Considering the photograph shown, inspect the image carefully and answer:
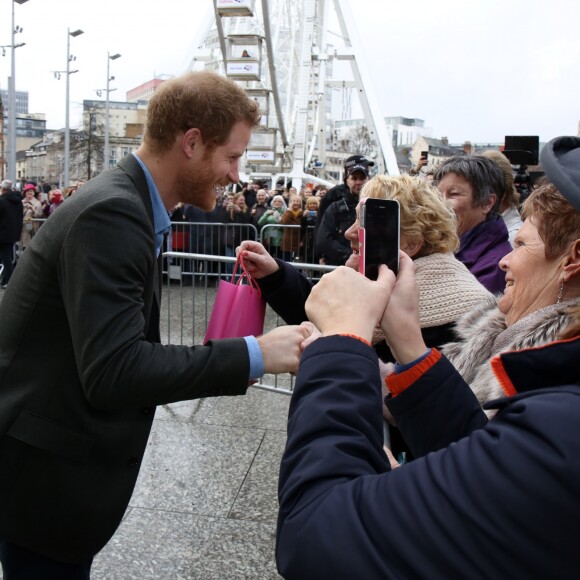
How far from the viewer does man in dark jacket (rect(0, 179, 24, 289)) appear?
10.0 meters

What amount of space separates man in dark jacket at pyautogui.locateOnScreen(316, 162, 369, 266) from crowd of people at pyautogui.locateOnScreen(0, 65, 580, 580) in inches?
161

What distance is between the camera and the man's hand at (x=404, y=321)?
1.27 m

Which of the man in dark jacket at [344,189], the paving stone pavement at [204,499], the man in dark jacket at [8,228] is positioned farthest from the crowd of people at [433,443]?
the man in dark jacket at [8,228]

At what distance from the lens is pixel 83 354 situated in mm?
1379

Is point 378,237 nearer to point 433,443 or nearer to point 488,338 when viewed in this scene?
point 433,443

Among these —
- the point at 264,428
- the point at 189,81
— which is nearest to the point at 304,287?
the point at 189,81

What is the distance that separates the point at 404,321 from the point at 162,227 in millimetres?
753

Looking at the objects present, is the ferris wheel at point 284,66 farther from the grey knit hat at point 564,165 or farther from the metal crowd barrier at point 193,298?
the grey knit hat at point 564,165

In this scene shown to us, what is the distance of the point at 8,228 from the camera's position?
396 inches

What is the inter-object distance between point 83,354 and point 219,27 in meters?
19.7

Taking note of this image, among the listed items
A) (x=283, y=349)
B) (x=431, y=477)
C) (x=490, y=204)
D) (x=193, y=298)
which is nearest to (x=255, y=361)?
(x=283, y=349)

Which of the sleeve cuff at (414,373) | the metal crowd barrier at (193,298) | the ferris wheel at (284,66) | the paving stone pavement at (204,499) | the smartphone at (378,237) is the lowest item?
the paving stone pavement at (204,499)

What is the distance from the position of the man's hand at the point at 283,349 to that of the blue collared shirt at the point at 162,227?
2cm

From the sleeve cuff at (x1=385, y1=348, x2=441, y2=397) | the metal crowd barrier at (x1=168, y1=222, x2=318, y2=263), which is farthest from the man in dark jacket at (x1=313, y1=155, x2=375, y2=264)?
the sleeve cuff at (x1=385, y1=348, x2=441, y2=397)
